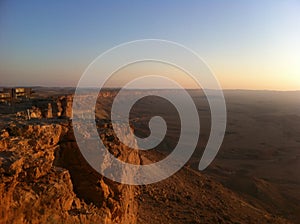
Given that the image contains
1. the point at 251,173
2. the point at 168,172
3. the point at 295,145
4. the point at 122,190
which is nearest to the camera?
the point at 122,190

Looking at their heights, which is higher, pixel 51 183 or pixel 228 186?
pixel 51 183

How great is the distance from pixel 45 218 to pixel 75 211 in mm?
753

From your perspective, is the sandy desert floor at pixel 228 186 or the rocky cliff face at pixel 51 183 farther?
the sandy desert floor at pixel 228 186

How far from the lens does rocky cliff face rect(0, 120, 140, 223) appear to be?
474cm

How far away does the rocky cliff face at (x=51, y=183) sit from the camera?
15.5ft

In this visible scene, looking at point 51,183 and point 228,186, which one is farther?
point 228,186

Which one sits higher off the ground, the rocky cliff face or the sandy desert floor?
the rocky cliff face

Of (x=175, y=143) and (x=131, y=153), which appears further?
(x=175, y=143)

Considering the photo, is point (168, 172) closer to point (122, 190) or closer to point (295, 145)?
point (122, 190)

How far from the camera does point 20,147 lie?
19.4ft

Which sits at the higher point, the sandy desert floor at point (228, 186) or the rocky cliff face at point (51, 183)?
the rocky cliff face at point (51, 183)

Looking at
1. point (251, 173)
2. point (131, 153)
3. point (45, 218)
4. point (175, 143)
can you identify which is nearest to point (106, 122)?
point (131, 153)

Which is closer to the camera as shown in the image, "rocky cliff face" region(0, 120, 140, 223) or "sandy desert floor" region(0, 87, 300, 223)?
"rocky cliff face" region(0, 120, 140, 223)

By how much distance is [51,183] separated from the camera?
5.22m
